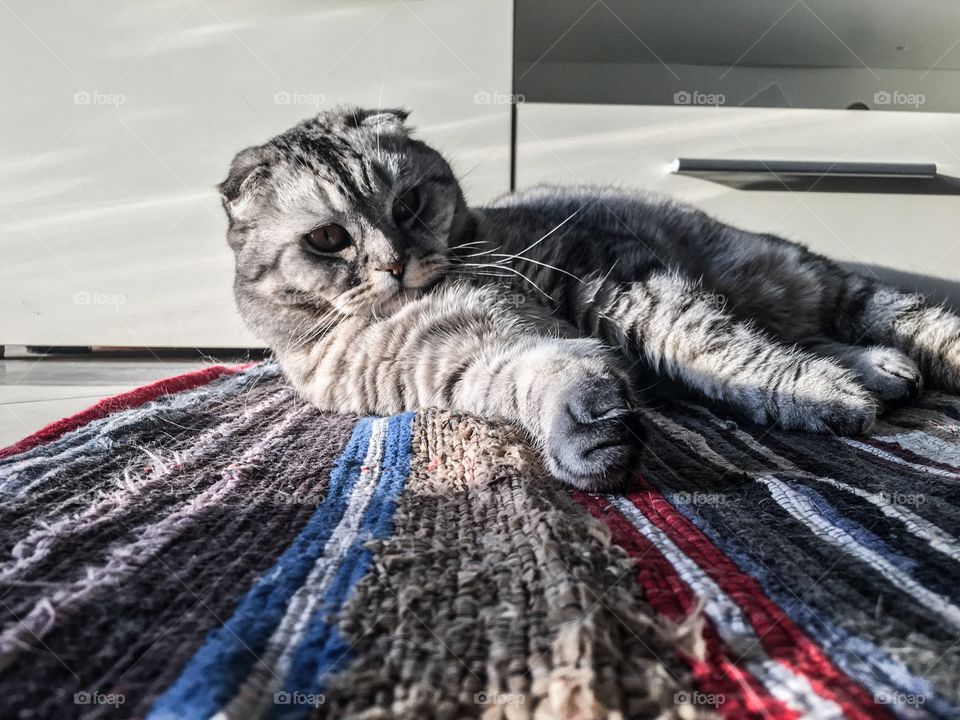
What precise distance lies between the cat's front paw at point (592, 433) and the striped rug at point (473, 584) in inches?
1.2

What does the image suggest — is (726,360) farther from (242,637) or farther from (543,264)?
(242,637)

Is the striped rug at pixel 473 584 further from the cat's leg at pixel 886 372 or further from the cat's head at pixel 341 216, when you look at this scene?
the cat's head at pixel 341 216

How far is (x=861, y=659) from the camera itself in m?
0.39

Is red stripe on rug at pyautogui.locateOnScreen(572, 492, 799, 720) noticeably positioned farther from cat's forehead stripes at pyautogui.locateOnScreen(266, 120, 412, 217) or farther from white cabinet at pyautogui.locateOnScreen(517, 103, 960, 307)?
white cabinet at pyautogui.locateOnScreen(517, 103, 960, 307)

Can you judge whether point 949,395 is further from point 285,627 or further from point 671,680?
point 285,627

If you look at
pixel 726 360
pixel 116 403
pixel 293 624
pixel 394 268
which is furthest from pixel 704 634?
pixel 116 403

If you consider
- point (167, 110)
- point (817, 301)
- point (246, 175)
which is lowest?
point (817, 301)

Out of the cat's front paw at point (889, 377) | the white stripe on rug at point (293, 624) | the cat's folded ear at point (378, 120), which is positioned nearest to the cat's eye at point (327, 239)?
the cat's folded ear at point (378, 120)

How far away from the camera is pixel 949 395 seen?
44.8 inches

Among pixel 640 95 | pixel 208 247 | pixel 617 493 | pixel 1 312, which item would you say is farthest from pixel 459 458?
pixel 640 95

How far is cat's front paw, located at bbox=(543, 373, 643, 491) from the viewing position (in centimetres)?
66

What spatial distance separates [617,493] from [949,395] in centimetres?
81

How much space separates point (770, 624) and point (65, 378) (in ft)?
5.66

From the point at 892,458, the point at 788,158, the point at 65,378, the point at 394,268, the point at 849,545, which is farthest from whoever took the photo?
the point at 788,158
